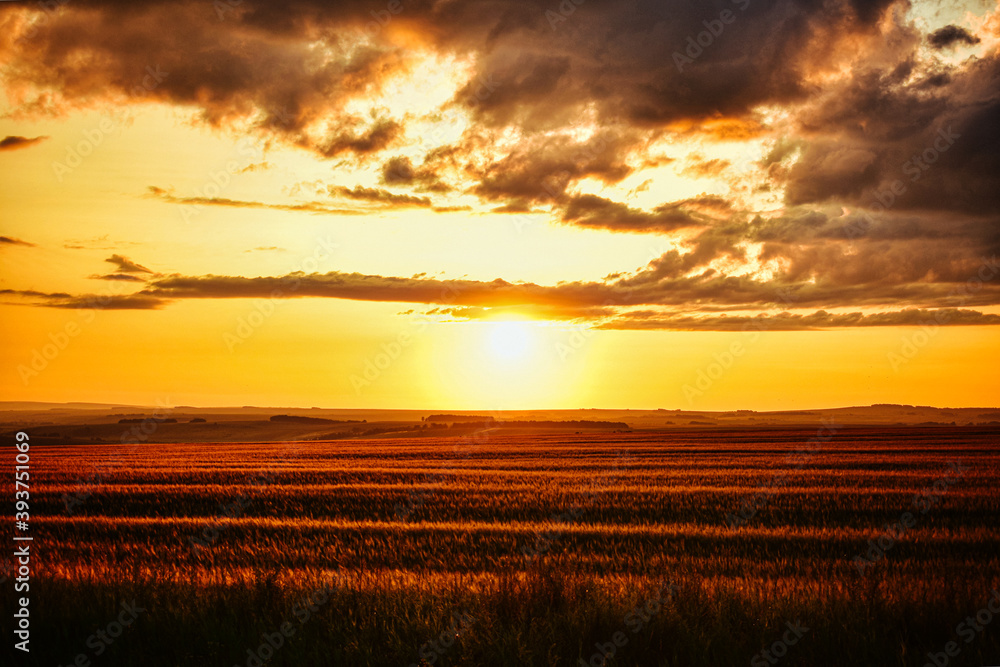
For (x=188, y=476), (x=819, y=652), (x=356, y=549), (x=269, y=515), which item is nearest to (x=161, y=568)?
(x=356, y=549)

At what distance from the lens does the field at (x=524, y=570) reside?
5.75 metres

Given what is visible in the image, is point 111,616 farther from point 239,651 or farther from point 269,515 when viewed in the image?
point 269,515

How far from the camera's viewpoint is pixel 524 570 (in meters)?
9.91

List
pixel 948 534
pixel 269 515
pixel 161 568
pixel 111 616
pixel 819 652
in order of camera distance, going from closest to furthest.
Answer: pixel 819 652
pixel 111 616
pixel 161 568
pixel 948 534
pixel 269 515

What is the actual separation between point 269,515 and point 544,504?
782 cm

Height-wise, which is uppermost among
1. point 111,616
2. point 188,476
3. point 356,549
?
point 111,616

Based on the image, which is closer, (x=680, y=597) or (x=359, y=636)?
(x=359, y=636)

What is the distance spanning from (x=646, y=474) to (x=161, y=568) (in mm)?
21184

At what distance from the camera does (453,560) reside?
11.8 metres

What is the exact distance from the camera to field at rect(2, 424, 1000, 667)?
227 inches

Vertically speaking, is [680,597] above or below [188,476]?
above

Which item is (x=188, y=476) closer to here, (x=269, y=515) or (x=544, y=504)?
(x=269, y=515)

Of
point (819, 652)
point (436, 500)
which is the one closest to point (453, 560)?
point (819, 652)

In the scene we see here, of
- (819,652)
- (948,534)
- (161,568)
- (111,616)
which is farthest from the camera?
(948,534)
